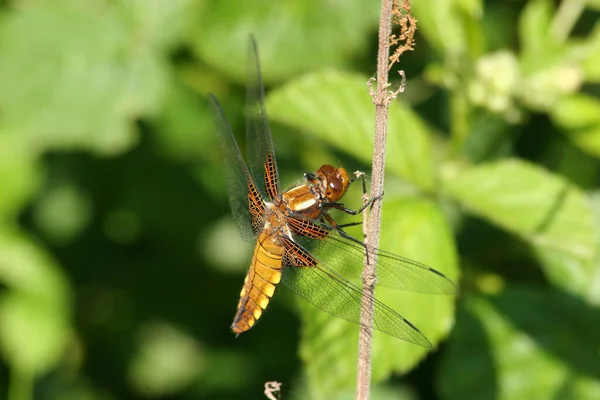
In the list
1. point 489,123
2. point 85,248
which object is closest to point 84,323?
point 85,248

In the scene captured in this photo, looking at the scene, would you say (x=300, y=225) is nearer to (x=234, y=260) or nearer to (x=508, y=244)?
(x=508, y=244)

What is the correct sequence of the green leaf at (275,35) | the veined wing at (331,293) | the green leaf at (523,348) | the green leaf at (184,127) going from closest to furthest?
the veined wing at (331,293) → the green leaf at (523,348) → the green leaf at (275,35) → the green leaf at (184,127)

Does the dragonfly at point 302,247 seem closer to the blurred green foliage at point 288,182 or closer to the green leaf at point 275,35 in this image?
the blurred green foliage at point 288,182

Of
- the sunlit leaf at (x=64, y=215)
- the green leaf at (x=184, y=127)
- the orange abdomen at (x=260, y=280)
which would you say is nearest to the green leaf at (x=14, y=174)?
the sunlit leaf at (x=64, y=215)

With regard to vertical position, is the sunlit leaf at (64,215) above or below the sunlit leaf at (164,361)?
above

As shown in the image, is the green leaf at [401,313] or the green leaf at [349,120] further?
the green leaf at [349,120]

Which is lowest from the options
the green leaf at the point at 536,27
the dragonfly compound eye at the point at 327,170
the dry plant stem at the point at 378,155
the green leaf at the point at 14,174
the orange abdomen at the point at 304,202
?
the dry plant stem at the point at 378,155

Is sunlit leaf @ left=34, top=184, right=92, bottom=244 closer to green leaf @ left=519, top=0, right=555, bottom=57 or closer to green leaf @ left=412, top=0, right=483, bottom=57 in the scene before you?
green leaf @ left=412, top=0, right=483, bottom=57
